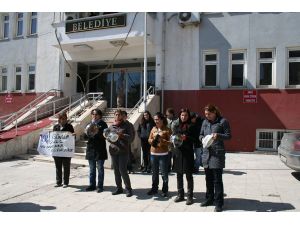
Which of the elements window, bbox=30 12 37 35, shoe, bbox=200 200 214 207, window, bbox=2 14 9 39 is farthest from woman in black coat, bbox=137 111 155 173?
window, bbox=2 14 9 39

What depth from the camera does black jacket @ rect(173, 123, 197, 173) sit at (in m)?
6.25

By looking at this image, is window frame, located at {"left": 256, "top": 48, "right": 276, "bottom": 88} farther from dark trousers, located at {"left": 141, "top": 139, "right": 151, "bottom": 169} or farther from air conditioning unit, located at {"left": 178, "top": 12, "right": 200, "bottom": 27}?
dark trousers, located at {"left": 141, "top": 139, "right": 151, "bottom": 169}

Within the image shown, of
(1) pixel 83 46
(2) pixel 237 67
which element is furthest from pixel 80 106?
(2) pixel 237 67

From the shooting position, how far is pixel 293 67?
42.9 ft

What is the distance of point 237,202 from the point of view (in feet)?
20.8

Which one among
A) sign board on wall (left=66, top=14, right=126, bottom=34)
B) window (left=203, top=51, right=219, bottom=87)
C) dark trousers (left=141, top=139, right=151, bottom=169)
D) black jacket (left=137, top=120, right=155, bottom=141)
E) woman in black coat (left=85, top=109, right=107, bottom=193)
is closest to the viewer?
woman in black coat (left=85, top=109, right=107, bottom=193)

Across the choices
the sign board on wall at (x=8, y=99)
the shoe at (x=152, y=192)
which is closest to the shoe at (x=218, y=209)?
the shoe at (x=152, y=192)

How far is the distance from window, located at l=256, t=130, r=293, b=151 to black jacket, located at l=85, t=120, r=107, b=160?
25.8 feet

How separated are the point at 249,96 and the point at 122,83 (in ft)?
23.2

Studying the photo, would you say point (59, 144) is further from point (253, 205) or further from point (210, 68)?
point (210, 68)

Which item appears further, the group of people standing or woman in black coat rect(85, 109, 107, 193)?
woman in black coat rect(85, 109, 107, 193)

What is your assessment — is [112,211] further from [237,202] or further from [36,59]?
[36,59]

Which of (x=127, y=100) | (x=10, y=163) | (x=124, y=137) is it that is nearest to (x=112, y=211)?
(x=124, y=137)

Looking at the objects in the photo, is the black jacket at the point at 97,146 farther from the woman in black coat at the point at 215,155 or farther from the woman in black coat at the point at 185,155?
the woman in black coat at the point at 215,155
